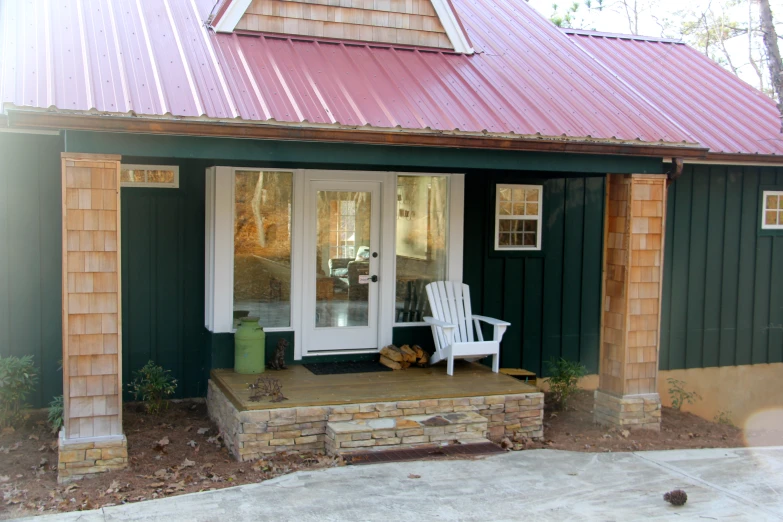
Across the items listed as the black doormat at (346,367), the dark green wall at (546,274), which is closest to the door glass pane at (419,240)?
the dark green wall at (546,274)

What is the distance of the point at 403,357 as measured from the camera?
8188mm

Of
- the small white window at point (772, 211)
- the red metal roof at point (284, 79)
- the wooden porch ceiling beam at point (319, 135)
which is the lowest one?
the small white window at point (772, 211)

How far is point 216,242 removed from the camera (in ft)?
25.5

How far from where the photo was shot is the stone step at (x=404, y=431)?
6.48 m

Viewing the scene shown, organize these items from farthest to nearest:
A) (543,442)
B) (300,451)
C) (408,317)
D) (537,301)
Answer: (537,301)
(408,317)
(543,442)
(300,451)

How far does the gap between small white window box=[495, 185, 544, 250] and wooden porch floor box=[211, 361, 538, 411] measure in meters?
1.73

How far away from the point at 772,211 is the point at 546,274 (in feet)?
11.1

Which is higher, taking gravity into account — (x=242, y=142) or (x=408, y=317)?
(x=242, y=142)

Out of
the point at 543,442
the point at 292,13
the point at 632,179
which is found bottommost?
the point at 543,442

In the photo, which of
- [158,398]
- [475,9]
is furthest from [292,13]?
[158,398]

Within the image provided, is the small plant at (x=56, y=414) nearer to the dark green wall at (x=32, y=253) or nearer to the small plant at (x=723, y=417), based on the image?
the dark green wall at (x=32, y=253)

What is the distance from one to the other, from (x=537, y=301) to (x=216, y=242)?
3.89 metres

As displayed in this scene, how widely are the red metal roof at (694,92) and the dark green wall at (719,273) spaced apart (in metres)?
0.51

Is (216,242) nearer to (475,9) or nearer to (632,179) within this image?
(632,179)
